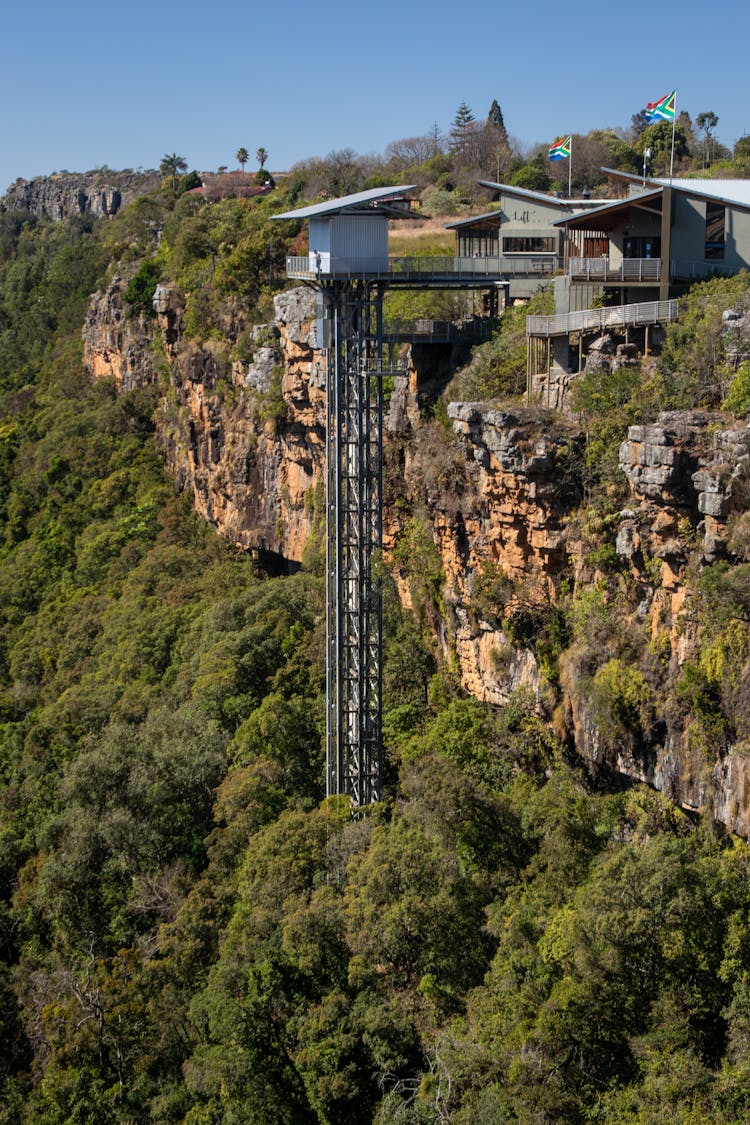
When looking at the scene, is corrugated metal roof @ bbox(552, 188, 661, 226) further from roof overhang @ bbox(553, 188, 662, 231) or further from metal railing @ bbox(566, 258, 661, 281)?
metal railing @ bbox(566, 258, 661, 281)

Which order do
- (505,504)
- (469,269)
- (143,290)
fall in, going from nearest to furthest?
(505,504) → (469,269) → (143,290)

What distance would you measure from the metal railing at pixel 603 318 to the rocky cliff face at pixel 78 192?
323 feet

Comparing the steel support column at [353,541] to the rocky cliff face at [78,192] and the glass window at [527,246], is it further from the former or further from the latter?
the rocky cliff face at [78,192]

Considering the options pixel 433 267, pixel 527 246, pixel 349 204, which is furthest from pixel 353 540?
pixel 527 246

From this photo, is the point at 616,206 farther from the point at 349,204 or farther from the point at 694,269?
the point at 349,204

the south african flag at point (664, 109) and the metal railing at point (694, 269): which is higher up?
the south african flag at point (664, 109)

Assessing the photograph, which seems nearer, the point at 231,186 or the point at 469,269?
the point at 469,269

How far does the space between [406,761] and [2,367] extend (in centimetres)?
6396

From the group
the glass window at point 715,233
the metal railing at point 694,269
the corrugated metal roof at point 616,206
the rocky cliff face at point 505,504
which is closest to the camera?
the rocky cliff face at point 505,504

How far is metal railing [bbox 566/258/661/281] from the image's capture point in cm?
3256

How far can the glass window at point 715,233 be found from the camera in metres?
32.8

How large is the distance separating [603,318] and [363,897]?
578 inches

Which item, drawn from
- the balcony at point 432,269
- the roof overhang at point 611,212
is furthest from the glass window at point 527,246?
the roof overhang at point 611,212

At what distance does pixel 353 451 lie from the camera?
34750 millimetres
